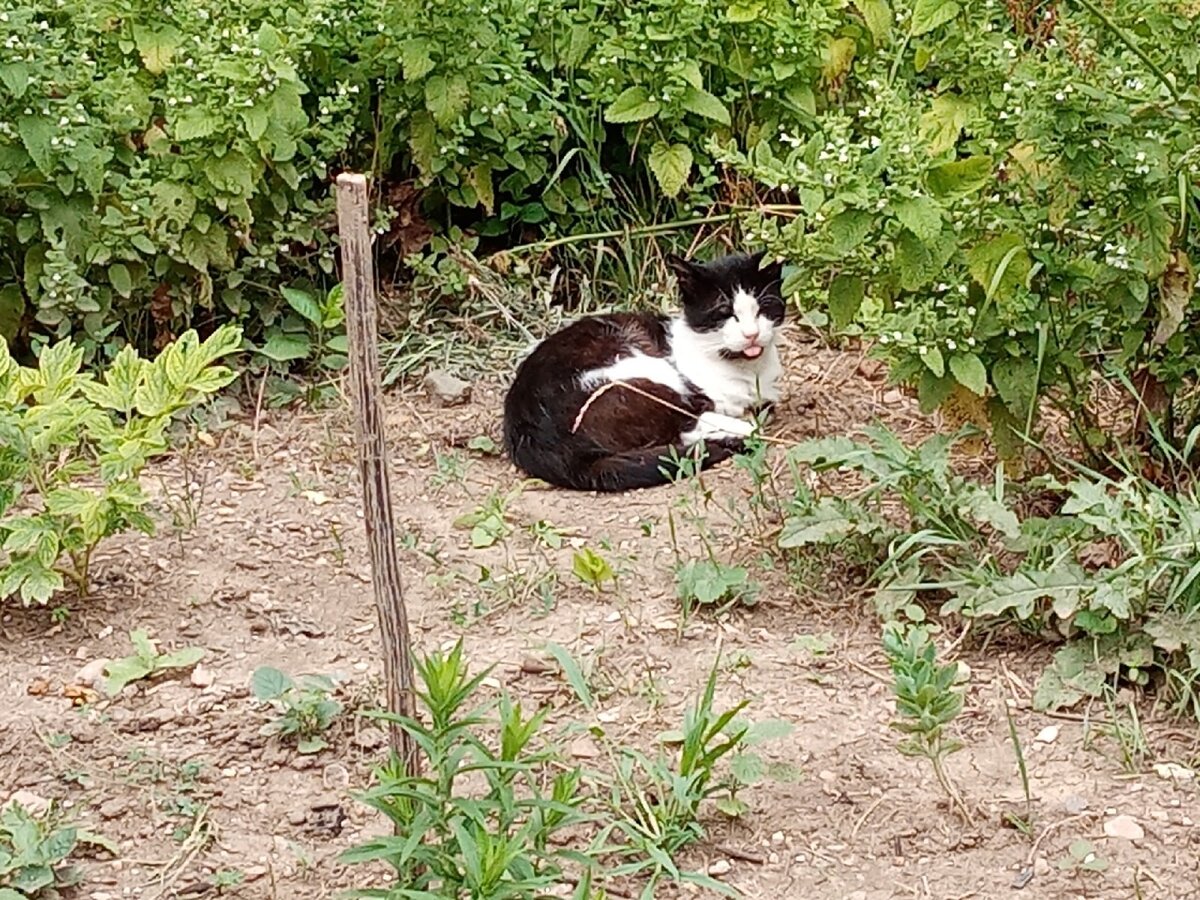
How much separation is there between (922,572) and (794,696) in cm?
47

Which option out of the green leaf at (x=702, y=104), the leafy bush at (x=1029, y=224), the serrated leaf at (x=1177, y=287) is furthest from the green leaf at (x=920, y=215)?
the green leaf at (x=702, y=104)

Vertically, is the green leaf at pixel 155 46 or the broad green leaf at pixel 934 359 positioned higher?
the green leaf at pixel 155 46

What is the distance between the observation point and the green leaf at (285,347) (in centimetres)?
482

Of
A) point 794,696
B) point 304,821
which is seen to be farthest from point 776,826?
point 304,821

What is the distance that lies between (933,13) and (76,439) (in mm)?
2032

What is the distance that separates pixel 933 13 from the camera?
3.85 m

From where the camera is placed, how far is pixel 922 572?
3.63 metres

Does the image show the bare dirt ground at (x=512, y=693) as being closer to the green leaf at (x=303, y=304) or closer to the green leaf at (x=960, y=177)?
the green leaf at (x=303, y=304)

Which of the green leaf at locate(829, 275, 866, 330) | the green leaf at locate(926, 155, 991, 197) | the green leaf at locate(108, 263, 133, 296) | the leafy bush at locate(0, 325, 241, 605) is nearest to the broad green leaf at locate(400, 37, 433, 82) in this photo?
the green leaf at locate(108, 263, 133, 296)

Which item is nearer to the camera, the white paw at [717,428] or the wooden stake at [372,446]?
the wooden stake at [372,446]

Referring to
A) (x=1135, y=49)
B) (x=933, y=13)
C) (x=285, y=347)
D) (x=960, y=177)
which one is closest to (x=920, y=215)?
(x=960, y=177)

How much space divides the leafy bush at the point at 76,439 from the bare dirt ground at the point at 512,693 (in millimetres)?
183

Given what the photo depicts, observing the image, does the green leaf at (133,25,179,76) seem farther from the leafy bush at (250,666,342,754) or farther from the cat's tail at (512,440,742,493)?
the leafy bush at (250,666,342,754)

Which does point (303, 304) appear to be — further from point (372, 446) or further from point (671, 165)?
point (372, 446)
